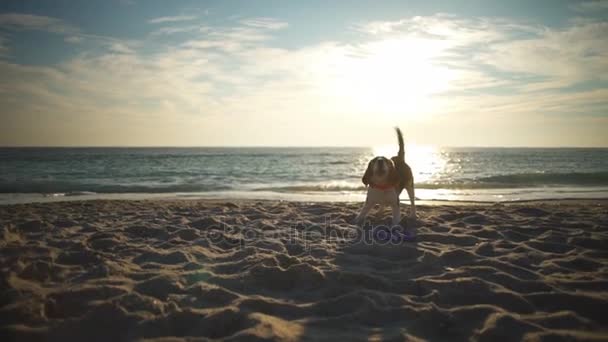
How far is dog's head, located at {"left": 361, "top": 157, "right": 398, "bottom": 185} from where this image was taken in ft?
15.8

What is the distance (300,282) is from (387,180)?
2259mm

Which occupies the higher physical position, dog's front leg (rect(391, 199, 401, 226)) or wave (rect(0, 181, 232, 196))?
dog's front leg (rect(391, 199, 401, 226))

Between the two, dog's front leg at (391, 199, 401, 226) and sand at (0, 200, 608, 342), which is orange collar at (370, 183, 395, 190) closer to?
dog's front leg at (391, 199, 401, 226)

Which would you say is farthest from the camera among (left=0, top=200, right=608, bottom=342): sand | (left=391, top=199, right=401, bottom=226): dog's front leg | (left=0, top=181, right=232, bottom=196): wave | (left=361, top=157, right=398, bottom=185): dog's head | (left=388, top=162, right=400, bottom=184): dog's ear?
(left=0, top=181, right=232, bottom=196): wave

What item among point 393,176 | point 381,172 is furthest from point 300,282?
point 393,176

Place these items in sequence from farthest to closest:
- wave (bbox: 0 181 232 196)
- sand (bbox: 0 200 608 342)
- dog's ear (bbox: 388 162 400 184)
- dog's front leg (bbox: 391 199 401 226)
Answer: wave (bbox: 0 181 232 196) < dog's front leg (bbox: 391 199 401 226) < dog's ear (bbox: 388 162 400 184) < sand (bbox: 0 200 608 342)

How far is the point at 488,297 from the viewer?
2.87 metres

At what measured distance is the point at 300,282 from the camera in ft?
10.5

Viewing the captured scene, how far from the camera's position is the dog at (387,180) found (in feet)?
16.0

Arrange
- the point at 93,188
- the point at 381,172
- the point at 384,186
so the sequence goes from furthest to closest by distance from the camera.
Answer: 1. the point at 93,188
2. the point at 384,186
3. the point at 381,172

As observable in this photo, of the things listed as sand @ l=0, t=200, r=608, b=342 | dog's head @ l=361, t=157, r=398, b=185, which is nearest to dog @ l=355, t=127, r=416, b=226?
dog's head @ l=361, t=157, r=398, b=185

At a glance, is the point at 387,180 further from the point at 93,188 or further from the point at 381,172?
the point at 93,188

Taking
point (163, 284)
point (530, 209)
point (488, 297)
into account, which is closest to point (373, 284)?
point (488, 297)

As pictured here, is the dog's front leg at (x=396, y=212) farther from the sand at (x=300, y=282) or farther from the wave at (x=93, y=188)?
the wave at (x=93, y=188)
